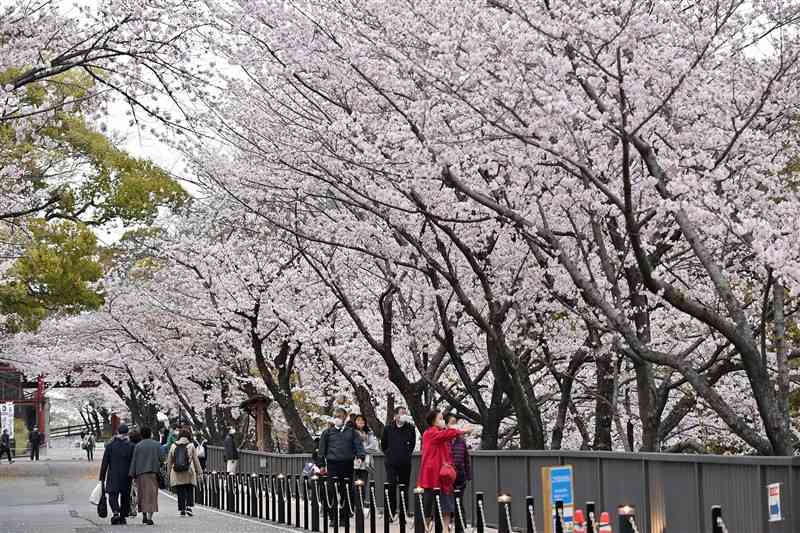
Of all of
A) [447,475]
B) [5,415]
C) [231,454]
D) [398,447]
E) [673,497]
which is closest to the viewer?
[673,497]

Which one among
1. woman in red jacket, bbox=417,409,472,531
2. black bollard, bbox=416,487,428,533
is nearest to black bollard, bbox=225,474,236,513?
woman in red jacket, bbox=417,409,472,531

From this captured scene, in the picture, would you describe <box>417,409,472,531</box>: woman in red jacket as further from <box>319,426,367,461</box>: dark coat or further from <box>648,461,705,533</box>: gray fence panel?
<box>319,426,367,461</box>: dark coat

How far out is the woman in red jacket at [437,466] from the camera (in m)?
14.7

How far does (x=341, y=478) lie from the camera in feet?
58.2

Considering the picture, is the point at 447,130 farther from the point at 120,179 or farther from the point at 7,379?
the point at 7,379

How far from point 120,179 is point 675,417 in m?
14.4

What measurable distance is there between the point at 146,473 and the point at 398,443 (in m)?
3.96

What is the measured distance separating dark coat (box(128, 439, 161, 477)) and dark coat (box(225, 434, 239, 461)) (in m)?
13.5

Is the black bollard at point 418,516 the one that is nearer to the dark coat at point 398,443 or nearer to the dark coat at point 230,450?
the dark coat at point 398,443

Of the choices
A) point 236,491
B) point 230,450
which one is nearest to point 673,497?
point 236,491

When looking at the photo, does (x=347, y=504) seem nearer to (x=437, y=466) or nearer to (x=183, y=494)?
(x=437, y=466)

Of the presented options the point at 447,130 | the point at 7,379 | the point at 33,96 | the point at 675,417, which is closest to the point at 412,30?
the point at 447,130

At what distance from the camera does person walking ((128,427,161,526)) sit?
19.4 metres

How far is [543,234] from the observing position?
13.9 m
